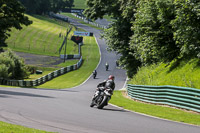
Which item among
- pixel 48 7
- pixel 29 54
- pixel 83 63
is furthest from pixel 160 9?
pixel 48 7

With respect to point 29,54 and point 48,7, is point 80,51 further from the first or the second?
point 48,7

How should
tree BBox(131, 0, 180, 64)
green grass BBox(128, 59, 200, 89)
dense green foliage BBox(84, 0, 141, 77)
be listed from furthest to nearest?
1. dense green foliage BBox(84, 0, 141, 77)
2. tree BBox(131, 0, 180, 64)
3. green grass BBox(128, 59, 200, 89)

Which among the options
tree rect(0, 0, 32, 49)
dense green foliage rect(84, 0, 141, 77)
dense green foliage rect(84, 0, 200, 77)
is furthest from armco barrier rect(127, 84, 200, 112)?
tree rect(0, 0, 32, 49)

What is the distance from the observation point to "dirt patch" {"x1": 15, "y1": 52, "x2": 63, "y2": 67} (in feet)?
240

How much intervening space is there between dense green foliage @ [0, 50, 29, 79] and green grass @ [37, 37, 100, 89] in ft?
14.6

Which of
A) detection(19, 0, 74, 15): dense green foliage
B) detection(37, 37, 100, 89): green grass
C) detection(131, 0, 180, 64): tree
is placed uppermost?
detection(19, 0, 74, 15): dense green foliage

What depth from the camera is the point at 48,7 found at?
17000cm

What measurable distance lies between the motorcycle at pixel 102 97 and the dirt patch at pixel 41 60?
56256 mm

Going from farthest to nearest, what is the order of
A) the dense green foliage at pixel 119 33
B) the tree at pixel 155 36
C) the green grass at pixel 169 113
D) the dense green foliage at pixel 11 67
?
1. the dense green foliage at pixel 11 67
2. the dense green foliage at pixel 119 33
3. the tree at pixel 155 36
4. the green grass at pixel 169 113

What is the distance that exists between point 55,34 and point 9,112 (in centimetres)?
11415

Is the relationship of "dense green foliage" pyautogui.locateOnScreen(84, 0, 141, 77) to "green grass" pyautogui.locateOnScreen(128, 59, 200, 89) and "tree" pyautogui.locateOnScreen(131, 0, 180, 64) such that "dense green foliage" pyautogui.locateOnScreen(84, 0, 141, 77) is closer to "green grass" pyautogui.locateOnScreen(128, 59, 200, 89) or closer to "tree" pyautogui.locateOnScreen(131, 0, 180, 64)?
"green grass" pyautogui.locateOnScreen(128, 59, 200, 89)

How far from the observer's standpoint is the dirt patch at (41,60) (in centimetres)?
7308

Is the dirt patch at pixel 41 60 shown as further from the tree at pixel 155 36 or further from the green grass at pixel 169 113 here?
the green grass at pixel 169 113

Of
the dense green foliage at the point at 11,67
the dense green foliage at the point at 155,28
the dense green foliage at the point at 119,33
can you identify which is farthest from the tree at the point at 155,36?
the dense green foliage at the point at 11,67
